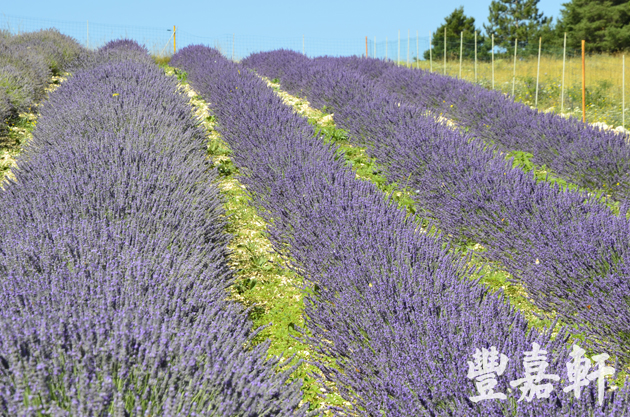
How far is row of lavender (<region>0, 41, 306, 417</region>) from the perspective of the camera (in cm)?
139

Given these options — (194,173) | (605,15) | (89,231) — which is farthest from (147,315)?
(605,15)

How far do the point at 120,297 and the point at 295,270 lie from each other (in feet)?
4.66

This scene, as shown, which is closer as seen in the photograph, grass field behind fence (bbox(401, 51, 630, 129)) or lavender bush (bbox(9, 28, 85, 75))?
lavender bush (bbox(9, 28, 85, 75))

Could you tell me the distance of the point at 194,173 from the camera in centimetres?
353

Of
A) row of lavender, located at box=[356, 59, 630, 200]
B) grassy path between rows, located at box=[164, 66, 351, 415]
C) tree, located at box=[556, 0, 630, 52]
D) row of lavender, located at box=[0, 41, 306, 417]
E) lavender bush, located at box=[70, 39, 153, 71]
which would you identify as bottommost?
grassy path between rows, located at box=[164, 66, 351, 415]

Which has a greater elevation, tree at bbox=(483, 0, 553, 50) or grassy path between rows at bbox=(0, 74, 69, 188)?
tree at bbox=(483, 0, 553, 50)

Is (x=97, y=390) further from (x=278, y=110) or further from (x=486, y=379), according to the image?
(x=278, y=110)

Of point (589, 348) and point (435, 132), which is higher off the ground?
point (435, 132)

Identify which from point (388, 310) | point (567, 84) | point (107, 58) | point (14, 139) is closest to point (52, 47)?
point (107, 58)

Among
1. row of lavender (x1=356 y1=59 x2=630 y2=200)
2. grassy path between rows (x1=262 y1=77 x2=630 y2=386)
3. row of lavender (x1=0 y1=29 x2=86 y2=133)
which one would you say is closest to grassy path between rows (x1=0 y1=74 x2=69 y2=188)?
row of lavender (x1=0 y1=29 x2=86 y2=133)

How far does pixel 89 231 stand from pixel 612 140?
5679 mm

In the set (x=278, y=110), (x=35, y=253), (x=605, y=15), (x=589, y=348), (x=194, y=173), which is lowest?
(x=589, y=348)

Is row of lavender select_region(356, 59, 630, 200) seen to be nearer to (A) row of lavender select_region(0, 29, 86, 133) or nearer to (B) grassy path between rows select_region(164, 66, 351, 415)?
(B) grassy path between rows select_region(164, 66, 351, 415)

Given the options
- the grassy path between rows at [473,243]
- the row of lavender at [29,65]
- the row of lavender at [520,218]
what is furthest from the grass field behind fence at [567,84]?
the row of lavender at [29,65]
